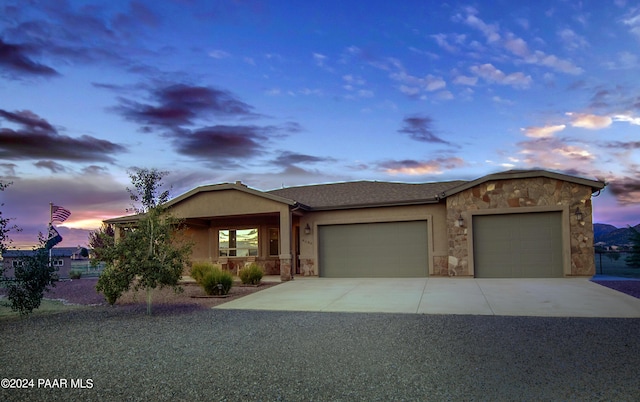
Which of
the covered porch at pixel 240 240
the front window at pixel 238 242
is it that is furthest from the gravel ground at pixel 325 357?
the front window at pixel 238 242

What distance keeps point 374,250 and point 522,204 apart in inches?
221

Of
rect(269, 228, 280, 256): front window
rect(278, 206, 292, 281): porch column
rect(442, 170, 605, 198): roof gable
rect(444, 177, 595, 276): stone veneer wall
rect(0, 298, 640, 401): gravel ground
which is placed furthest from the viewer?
rect(269, 228, 280, 256): front window

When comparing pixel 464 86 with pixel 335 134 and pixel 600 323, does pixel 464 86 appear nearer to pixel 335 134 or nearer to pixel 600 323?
pixel 335 134

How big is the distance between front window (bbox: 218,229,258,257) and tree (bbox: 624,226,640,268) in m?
17.3

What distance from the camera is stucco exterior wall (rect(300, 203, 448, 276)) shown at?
55.1 ft

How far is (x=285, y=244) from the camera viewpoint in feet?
54.9

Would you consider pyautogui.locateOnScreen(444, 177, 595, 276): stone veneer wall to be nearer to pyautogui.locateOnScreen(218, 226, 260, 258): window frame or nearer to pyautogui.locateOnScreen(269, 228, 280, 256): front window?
pyautogui.locateOnScreen(269, 228, 280, 256): front window

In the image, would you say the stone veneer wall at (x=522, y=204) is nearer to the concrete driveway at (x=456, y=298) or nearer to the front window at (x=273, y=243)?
the concrete driveway at (x=456, y=298)

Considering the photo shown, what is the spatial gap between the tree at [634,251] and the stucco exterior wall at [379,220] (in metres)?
10.5

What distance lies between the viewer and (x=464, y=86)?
1527 cm

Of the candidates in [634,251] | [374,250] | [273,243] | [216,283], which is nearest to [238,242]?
[273,243]

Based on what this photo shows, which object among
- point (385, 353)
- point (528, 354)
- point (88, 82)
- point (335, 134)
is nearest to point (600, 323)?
point (528, 354)

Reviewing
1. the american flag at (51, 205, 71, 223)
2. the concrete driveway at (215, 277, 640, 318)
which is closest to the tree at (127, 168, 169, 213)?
the american flag at (51, 205, 71, 223)

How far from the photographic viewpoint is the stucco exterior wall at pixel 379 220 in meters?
16.8
